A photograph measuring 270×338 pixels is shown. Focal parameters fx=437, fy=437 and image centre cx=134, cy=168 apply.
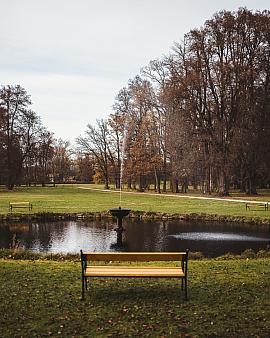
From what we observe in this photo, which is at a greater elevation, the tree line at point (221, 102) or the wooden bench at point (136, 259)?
the tree line at point (221, 102)

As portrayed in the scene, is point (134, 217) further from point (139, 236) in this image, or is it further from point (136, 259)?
point (136, 259)

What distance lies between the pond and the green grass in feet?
25.2

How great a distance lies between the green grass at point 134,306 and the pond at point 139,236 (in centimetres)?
767

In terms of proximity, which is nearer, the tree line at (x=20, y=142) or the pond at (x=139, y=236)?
the pond at (x=139, y=236)

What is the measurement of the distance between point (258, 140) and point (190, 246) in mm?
31679

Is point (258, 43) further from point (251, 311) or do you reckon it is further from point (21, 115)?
point (251, 311)

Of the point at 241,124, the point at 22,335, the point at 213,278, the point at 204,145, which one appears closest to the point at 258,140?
the point at 241,124

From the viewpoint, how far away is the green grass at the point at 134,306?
266 inches

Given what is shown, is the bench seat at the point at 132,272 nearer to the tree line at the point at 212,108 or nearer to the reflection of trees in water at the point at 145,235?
the reflection of trees in water at the point at 145,235

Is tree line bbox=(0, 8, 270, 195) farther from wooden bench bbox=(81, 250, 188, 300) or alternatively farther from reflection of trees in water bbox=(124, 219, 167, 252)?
wooden bench bbox=(81, 250, 188, 300)

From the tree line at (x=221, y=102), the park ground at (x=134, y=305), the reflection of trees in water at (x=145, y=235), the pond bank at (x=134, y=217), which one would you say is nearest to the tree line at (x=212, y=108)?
the tree line at (x=221, y=102)

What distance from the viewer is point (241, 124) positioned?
47.8m

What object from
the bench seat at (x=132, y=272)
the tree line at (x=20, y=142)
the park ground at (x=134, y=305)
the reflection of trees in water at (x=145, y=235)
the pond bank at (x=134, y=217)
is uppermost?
the tree line at (x=20, y=142)

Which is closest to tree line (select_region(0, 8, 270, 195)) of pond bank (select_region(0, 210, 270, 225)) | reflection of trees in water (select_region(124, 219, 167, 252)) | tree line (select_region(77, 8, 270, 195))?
tree line (select_region(77, 8, 270, 195))
